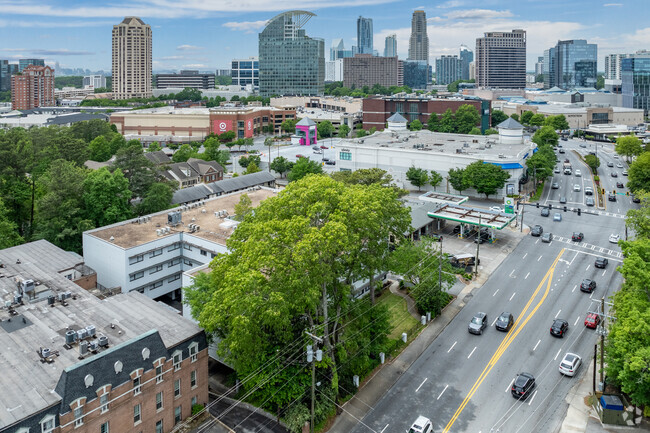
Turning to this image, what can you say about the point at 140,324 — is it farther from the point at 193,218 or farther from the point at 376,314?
the point at 193,218

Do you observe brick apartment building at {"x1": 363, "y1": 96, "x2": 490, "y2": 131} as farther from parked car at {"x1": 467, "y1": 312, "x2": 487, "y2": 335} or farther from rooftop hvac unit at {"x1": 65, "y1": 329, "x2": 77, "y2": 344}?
rooftop hvac unit at {"x1": 65, "y1": 329, "x2": 77, "y2": 344}

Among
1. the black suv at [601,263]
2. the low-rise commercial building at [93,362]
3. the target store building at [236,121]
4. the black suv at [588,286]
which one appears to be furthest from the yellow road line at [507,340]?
the target store building at [236,121]

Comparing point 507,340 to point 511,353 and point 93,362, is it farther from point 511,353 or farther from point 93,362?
point 93,362

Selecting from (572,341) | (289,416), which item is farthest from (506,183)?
(289,416)

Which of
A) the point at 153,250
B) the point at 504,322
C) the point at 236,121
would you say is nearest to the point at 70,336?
the point at 153,250

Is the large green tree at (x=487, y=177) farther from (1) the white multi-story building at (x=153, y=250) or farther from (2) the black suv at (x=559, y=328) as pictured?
(1) the white multi-story building at (x=153, y=250)

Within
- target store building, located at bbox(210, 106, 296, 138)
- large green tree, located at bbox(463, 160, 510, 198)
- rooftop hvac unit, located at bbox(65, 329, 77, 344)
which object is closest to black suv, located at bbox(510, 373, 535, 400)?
rooftop hvac unit, located at bbox(65, 329, 77, 344)
